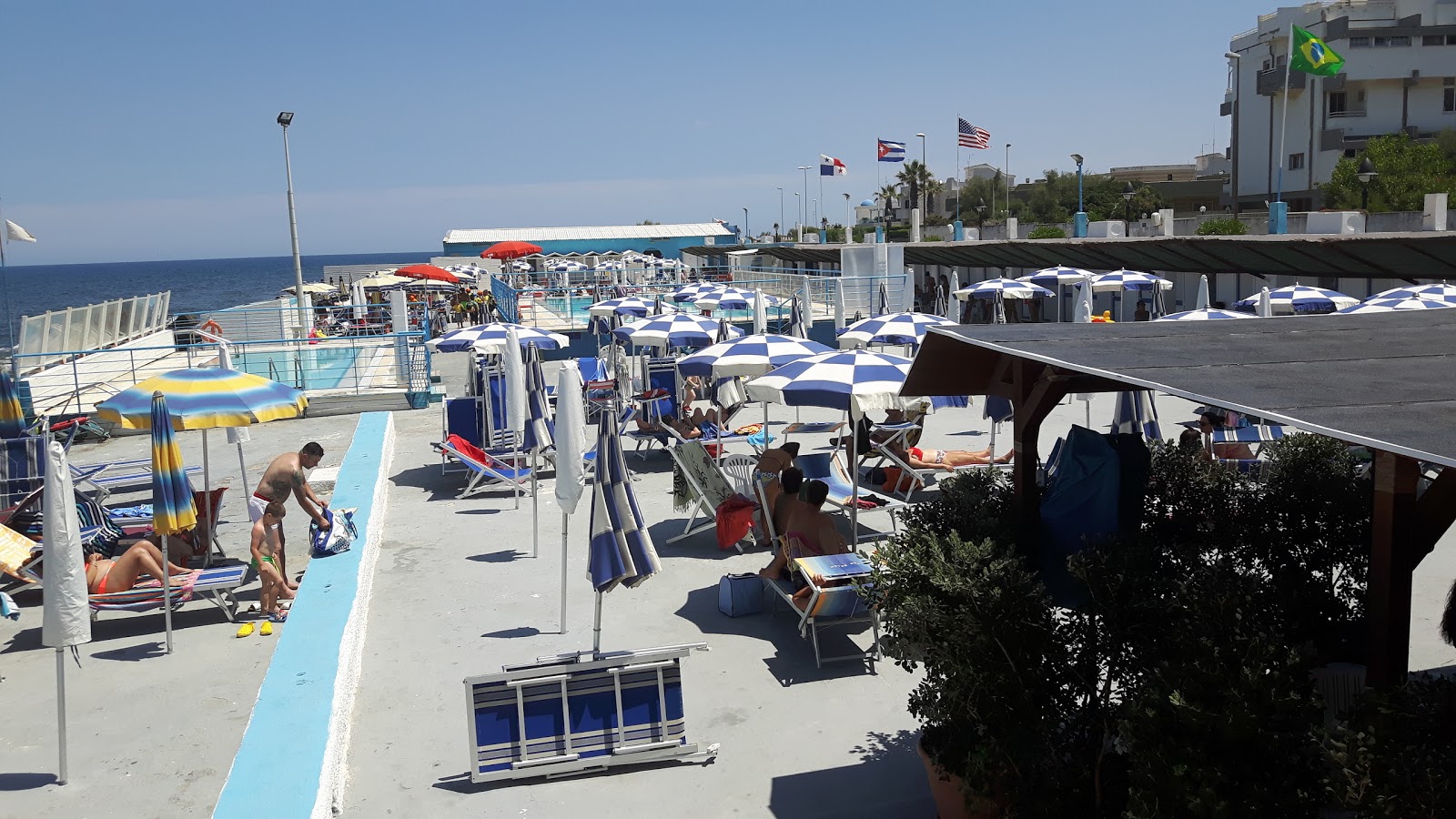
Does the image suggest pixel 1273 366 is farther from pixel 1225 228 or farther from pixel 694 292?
pixel 1225 228

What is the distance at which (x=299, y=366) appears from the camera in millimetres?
19141

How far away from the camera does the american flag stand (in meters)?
41.0

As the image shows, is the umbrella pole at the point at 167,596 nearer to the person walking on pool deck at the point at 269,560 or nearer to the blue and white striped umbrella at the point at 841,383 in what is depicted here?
the person walking on pool deck at the point at 269,560

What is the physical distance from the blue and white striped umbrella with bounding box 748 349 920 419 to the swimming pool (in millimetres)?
12175

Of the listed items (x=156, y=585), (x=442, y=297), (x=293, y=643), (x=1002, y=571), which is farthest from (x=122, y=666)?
(x=442, y=297)

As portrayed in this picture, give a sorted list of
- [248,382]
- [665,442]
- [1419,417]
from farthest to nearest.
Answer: [665,442] → [248,382] → [1419,417]

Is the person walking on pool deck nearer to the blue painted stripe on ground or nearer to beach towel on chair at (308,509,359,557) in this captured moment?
the blue painted stripe on ground

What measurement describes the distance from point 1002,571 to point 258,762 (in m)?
3.55

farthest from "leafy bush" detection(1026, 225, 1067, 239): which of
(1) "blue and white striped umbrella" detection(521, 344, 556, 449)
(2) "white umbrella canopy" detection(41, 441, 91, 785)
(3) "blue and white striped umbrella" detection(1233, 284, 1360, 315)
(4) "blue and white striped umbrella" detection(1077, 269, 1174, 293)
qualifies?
(2) "white umbrella canopy" detection(41, 441, 91, 785)

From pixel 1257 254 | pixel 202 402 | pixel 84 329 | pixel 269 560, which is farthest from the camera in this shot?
pixel 1257 254

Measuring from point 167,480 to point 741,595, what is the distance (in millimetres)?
4063

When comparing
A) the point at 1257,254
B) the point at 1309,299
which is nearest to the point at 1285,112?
the point at 1257,254

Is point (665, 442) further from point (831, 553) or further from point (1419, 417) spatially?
point (1419, 417)

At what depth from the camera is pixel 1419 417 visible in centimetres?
330
